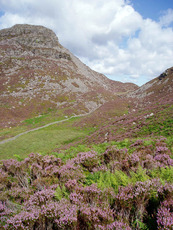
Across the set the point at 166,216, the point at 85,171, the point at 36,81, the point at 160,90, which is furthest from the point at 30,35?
the point at 166,216

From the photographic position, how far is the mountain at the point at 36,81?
204ft

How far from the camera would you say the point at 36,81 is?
258 ft

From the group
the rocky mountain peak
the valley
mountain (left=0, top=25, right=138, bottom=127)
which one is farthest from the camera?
the rocky mountain peak

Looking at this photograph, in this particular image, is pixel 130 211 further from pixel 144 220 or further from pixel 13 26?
pixel 13 26

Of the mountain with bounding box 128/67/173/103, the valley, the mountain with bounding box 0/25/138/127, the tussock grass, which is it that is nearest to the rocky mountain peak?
the mountain with bounding box 0/25/138/127

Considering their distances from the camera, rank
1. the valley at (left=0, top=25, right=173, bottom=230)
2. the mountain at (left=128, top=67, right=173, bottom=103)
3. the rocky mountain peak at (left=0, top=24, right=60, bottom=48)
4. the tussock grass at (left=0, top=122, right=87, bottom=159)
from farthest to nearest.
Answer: the rocky mountain peak at (left=0, top=24, right=60, bottom=48) < the mountain at (left=128, top=67, right=173, bottom=103) < the tussock grass at (left=0, top=122, right=87, bottom=159) < the valley at (left=0, top=25, right=173, bottom=230)

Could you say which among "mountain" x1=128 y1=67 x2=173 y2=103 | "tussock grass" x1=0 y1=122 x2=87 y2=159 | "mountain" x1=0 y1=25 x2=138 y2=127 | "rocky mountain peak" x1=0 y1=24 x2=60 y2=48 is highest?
"rocky mountain peak" x1=0 y1=24 x2=60 y2=48

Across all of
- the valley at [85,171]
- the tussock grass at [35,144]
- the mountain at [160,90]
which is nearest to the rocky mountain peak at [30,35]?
the valley at [85,171]

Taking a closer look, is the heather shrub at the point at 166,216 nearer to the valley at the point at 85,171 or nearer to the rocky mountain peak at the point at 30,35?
the valley at the point at 85,171

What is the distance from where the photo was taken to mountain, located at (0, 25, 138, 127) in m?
62.1

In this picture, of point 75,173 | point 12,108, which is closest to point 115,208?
point 75,173

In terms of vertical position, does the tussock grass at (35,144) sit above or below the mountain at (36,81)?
Answer: below

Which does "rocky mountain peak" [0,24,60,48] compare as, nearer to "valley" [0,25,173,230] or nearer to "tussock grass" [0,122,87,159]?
"valley" [0,25,173,230]

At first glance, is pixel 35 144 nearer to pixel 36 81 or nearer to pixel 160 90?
pixel 36 81
